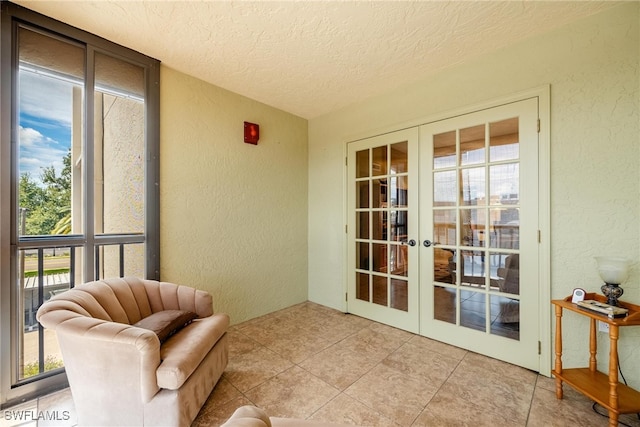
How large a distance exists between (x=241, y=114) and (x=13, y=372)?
279cm

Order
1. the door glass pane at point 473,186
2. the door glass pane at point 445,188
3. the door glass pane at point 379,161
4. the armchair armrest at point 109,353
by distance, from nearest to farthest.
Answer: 1. the armchair armrest at point 109,353
2. the door glass pane at point 473,186
3. the door glass pane at point 445,188
4. the door glass pane at point 379,161

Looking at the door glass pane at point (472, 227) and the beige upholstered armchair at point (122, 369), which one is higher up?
the door glass pane at point (472, 227)

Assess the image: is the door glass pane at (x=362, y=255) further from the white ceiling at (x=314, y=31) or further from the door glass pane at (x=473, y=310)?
the white ceiling at (x=314, y=31)

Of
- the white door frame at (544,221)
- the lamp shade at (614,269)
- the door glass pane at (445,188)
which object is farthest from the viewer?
the door glass pane at (445,188)

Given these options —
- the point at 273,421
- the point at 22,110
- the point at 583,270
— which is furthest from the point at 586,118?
the point at 22,110

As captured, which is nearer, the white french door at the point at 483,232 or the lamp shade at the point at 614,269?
the lamp shade at the point at 614,269

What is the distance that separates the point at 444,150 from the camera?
2502mm

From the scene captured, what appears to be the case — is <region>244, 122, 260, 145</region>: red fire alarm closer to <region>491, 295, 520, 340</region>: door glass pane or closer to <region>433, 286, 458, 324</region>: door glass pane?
<region>433, 286, 458, 324</region>: door glass pane

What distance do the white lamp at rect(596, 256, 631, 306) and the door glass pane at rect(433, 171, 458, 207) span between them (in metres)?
1.06

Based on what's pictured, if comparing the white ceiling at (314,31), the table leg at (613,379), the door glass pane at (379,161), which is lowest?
the table leg at (613,379)

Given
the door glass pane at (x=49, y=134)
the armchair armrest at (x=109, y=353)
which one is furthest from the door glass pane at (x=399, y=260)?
the door glass pane at (x=49, y=134)

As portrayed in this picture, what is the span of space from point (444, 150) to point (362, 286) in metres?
1.80

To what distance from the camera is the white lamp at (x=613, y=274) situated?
5.09 feet

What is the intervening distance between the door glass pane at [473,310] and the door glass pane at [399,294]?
0.54m
